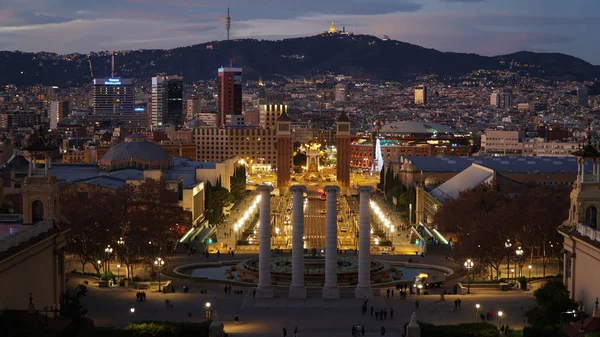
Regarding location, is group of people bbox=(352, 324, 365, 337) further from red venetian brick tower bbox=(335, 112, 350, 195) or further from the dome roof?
red venetian brick tower bbox=(335, 112, 350, 195)

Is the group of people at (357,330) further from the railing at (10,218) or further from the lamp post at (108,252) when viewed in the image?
the lamp post at (108,252)

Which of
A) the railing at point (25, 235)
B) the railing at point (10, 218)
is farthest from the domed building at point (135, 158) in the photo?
the railing at point (25, 235)

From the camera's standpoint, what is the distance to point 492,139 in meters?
189

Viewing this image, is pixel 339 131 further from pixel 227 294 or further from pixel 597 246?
pixel 597 246

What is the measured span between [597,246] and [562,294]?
10.8ft

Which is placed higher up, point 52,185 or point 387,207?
point 52,185

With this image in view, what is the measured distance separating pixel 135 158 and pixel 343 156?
37.7m

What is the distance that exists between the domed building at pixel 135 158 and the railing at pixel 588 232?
69338mm

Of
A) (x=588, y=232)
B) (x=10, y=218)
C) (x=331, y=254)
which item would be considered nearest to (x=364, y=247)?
(x=331, y=254)

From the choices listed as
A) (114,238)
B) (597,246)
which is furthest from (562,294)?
(114,238)

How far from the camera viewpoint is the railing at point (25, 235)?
3684cm

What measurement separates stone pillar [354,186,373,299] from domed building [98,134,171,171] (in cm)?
5803

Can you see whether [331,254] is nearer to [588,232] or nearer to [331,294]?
[331,294]

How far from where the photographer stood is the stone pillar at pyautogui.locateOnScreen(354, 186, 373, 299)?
53250mm
